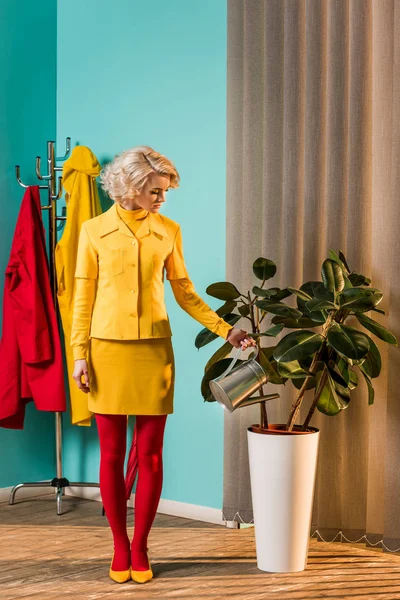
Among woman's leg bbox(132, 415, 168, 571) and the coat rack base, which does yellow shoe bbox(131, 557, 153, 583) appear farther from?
the coat rack base

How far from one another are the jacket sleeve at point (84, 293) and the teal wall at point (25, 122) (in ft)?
4.24

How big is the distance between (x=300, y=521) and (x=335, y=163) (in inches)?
50.8

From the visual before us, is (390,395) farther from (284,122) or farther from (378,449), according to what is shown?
(284,122)

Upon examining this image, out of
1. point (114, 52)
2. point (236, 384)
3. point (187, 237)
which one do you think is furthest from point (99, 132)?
point (236, 384)

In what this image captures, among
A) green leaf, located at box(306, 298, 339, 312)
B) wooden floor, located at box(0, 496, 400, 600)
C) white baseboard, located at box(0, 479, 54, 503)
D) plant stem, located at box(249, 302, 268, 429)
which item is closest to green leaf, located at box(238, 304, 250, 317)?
plant stem, located at box(249, 302, 268, 429)

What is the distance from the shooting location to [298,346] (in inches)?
115

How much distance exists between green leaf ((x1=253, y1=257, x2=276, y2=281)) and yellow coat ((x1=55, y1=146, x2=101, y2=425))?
106 cm

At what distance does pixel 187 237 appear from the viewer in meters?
3.84

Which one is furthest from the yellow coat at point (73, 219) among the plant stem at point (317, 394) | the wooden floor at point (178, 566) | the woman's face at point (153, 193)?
the plant stem at point (317, 394)

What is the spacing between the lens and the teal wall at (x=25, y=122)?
13.5 ft

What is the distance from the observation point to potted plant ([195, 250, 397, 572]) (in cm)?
293

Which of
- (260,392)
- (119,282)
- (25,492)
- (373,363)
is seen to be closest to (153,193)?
(119,282)

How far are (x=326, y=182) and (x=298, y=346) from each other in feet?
2.46

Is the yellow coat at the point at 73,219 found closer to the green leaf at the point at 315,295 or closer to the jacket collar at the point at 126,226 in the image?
the jacket collar at the point at 126,226
